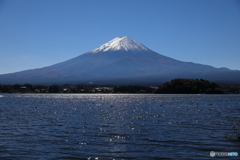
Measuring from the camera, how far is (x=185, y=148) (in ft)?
70.2

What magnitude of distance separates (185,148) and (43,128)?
1495 cm

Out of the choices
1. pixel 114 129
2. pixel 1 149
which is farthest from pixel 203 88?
pixel 1 149

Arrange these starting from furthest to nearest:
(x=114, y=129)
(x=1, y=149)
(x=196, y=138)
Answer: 1. (x=114, y=129)
2. (x=196, y=138)
3. (x=1, y=149)

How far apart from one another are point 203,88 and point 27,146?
553ft

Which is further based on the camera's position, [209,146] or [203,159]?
[209,146]

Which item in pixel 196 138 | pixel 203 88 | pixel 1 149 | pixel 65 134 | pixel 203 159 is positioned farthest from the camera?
pixel 203 88

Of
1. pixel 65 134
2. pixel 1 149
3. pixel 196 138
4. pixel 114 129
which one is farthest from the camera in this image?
pixel 114 129

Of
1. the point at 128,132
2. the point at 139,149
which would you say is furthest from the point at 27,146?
the point at 128,132

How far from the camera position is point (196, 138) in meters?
25.1

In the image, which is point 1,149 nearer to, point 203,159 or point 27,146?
point 27,146

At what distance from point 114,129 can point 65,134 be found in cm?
521

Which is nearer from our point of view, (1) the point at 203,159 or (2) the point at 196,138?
(1) the point at 203,159

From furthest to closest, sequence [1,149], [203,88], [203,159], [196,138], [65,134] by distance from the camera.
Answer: [203,88]
[65,134]
[196,138]
[1,149]
[203,159]

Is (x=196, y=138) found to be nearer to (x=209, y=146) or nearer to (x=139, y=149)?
(x=209, y=146)
